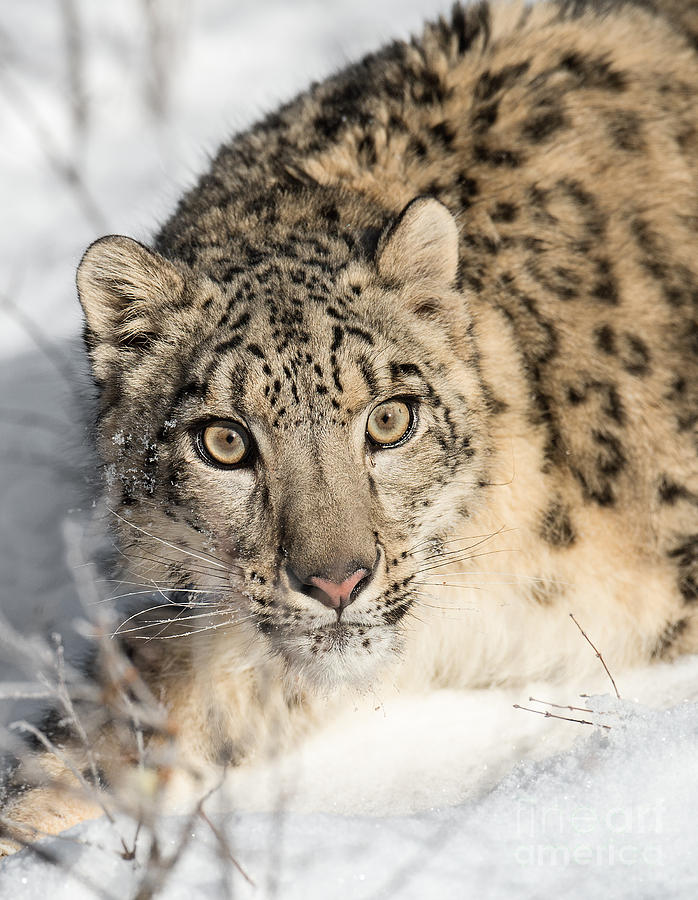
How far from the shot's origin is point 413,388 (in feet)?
11.8

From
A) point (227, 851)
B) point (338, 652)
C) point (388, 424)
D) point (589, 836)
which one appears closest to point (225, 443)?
point (388, 424)

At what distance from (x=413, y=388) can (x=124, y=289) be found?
1.00 metres

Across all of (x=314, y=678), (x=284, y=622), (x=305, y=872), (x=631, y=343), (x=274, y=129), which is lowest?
(x=305, y=872)

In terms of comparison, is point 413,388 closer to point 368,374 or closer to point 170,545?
point 368,374

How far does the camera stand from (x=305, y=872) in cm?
313

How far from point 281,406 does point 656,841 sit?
162cm

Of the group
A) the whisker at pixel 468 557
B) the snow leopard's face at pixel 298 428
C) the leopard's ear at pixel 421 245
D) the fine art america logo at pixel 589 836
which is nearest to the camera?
the fine art america logo at pixel 589 836

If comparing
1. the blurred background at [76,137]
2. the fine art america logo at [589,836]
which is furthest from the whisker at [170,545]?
the blurred background at [76,137]

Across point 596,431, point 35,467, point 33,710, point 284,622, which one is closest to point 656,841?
point 284,622

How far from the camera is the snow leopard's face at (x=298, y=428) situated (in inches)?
132

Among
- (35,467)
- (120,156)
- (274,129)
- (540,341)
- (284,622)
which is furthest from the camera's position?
(120,156)

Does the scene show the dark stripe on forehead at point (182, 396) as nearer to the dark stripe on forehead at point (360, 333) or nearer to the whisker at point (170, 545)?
the whisker at point (170, 545)

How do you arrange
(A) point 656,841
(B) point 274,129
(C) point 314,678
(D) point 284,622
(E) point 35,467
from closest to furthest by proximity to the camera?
(A) point 656,841, (D) point 284,622, (C) point 314,678, (B) point 274,129, (E) point 35,467

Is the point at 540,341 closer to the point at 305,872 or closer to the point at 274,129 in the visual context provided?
the point at 274,129
